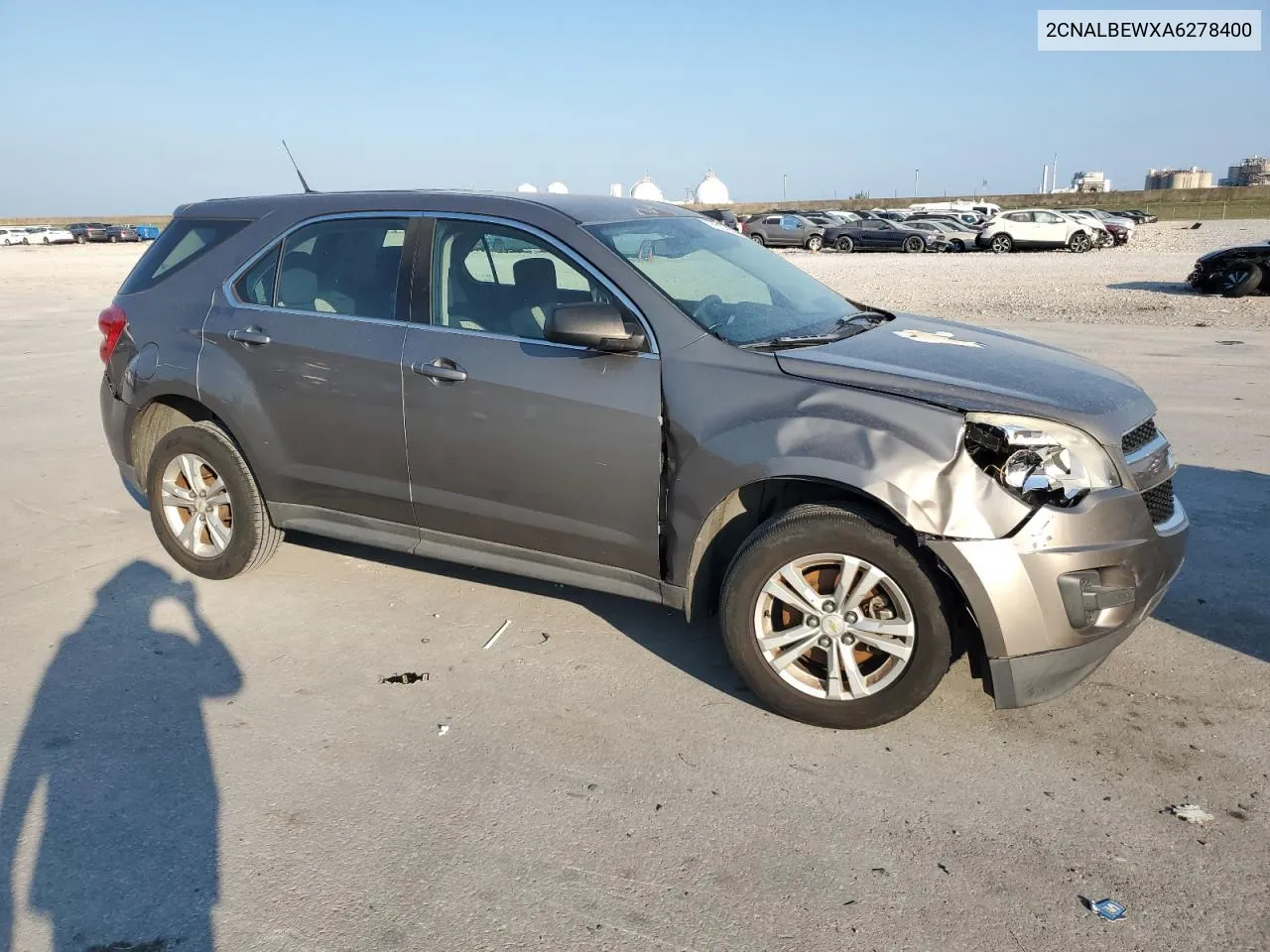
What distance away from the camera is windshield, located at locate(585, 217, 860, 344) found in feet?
13.1

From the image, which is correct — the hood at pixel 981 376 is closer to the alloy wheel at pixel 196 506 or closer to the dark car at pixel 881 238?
the alloy wheel at pixel 196 506

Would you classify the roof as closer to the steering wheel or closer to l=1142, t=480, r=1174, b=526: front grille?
the steering wheel

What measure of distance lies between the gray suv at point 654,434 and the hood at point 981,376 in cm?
2

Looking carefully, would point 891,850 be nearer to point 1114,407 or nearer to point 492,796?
point 492,796

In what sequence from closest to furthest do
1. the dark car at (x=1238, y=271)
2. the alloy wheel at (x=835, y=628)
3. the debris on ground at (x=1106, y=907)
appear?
→ the debris on ground at (x=1106, y=907)
the alloy wheel at (x=835, y=628)
the dark car at (x=1238, y=271)

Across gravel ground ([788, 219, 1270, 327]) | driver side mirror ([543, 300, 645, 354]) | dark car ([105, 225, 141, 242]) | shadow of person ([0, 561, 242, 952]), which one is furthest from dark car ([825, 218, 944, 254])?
dark car ([105, 225, 141, 242])

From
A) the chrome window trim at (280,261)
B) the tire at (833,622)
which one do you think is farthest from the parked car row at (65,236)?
the tire at (833,622)

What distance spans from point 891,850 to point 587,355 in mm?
2051

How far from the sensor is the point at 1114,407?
3527mm

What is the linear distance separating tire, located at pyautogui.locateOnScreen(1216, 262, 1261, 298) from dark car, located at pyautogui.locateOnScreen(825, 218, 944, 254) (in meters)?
22.0

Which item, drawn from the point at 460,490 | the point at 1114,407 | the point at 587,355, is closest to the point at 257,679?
the point at 460,490

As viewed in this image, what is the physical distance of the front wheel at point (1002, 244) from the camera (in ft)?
120

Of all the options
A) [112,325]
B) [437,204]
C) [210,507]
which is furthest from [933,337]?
[112,325]

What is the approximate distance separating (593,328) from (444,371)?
2.54ft
